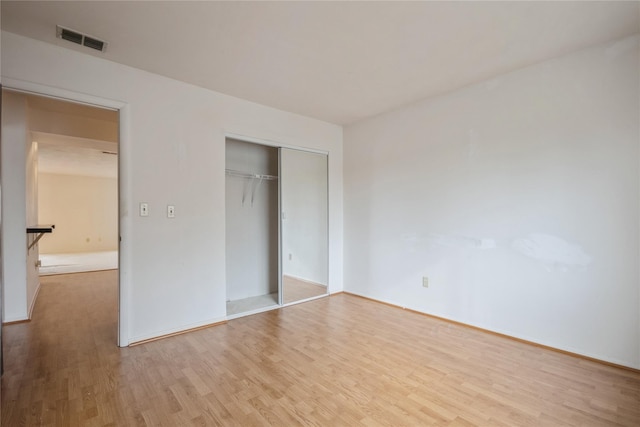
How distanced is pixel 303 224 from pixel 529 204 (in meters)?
2.60

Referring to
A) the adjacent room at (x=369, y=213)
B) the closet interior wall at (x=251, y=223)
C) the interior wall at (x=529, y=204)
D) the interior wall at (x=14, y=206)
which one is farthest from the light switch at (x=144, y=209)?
the interior wall at (x=529, y=204)

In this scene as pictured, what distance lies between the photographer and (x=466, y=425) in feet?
5.38

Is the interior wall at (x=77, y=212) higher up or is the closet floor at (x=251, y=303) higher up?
the interior wall at (x=77, y=212)

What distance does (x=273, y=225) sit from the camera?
14.1ft

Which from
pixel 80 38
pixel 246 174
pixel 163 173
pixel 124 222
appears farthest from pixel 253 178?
pixel 80 38

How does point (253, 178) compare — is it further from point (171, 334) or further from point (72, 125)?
point (72, 125)

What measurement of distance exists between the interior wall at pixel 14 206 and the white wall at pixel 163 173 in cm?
153

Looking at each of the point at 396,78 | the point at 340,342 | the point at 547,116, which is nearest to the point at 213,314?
the point at 340,342

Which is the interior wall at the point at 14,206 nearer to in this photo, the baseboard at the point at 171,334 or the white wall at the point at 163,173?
the white wall at the point at 163,173

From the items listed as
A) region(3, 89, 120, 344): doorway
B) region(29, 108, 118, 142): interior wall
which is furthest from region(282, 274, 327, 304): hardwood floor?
region(3, 89, 120, 344): doorway

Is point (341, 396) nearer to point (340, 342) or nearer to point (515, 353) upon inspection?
point (340, 342)

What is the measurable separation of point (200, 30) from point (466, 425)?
10.0ft

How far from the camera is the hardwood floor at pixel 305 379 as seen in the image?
172 centimetres

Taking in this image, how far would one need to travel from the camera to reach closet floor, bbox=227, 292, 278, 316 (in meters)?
3.54
